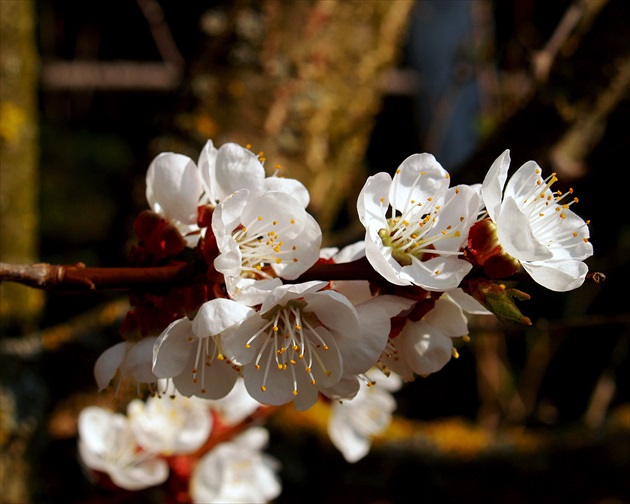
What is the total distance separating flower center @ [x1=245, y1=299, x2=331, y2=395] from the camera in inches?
20.9

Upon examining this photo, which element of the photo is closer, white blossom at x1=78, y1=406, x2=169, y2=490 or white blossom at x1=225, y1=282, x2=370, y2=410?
white blossom at x1=225, y1=282, x2=370, y2=410

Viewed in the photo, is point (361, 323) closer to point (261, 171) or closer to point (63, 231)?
point (261, 171)

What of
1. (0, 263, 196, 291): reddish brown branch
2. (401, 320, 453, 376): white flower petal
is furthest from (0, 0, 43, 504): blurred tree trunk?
(401, 320, 453, 376): white flower petal

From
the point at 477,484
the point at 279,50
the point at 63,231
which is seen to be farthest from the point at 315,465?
the point at 63,231

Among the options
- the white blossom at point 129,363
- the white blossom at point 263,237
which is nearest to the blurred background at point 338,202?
the white blossom at point 263,237

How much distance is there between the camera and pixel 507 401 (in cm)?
232

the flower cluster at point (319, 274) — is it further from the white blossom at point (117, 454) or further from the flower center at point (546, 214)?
the white blossom at point (117, 454)

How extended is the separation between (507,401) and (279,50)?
158 cm

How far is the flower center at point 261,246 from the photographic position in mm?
538

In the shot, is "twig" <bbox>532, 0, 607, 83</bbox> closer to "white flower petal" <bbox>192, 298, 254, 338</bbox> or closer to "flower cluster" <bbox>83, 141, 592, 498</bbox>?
"flower cluster" <bbox>83, 141, 592, 498</bbox>

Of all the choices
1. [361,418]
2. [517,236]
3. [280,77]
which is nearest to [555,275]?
[517,236]

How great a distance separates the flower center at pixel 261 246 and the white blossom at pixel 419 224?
7cm

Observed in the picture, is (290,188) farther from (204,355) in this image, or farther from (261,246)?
(204,355)

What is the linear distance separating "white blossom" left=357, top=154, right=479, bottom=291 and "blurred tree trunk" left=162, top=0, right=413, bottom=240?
70cm
